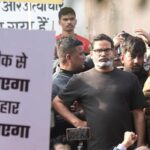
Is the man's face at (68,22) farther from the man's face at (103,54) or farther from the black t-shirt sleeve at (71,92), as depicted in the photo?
the black t-shirt sleeve at (71,92)

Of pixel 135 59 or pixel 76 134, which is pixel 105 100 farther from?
pixel 135 59

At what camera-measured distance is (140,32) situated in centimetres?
553

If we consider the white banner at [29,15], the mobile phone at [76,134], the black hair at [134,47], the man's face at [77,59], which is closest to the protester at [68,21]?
the white banner at [29,15]

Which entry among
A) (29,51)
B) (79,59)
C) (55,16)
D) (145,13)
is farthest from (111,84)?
(55,16)

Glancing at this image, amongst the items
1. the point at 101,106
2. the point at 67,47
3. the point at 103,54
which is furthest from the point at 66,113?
the point at 67,47

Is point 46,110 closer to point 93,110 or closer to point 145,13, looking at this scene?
point 93,110

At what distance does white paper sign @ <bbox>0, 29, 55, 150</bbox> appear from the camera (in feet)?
11.9

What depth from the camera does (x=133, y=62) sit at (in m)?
4.77

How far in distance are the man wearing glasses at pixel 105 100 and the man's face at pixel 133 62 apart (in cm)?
44

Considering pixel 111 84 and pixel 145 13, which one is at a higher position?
pixel 145 13

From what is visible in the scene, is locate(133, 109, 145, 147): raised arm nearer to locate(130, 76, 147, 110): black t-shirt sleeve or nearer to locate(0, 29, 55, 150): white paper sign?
locate(130, 76, 147, 110): black t-shirt sleeve

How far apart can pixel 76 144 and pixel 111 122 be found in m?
0.30

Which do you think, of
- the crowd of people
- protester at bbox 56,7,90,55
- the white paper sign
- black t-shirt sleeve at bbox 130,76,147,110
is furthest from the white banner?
the white paper sign

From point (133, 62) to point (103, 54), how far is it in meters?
0.53
